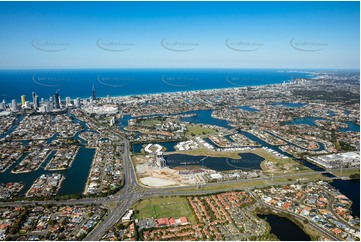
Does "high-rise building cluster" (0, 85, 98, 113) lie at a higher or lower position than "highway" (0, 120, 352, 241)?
higher

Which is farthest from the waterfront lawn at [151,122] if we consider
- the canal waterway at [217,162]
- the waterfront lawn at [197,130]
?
the canal waterway at [217,162]

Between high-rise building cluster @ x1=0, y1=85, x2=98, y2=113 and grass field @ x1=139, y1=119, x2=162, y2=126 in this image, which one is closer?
grass field @ x1=139, y1=119, x2=162, y2=126

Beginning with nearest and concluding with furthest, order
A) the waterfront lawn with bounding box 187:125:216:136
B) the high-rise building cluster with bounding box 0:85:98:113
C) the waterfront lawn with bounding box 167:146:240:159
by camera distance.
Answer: the waterfront lawn with bounding box 167:146:240:159, the waterfront lawn with bounding box 187:125:216:136, the high-rise building cluster with bounding box 0:85:98:113

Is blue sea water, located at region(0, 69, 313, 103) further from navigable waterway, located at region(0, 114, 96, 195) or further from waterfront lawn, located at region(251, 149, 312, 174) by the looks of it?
waterfront lawn, located at region(251, 149, 312, 174)

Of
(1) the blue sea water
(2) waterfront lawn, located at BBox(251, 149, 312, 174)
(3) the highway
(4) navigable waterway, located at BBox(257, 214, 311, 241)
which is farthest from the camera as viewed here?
(1) the blue sea water

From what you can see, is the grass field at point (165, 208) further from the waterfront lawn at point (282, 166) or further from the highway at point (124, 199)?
the waterfront lawn at point (282, 166)

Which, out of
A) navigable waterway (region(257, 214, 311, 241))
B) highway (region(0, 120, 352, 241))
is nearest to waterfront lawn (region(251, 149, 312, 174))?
highway (region(0, 120, 352, 241))

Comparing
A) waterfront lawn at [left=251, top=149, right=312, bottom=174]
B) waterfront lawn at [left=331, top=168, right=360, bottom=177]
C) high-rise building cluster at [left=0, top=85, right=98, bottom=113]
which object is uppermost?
high-rise building cluster at [left=0, top=85, right=98, bottom=113]
